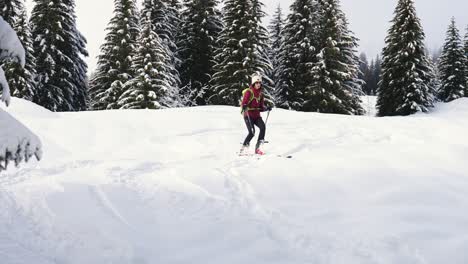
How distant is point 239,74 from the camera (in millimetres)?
30547

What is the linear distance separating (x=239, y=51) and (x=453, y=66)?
28065mm

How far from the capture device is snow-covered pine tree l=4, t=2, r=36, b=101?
93.5 feet

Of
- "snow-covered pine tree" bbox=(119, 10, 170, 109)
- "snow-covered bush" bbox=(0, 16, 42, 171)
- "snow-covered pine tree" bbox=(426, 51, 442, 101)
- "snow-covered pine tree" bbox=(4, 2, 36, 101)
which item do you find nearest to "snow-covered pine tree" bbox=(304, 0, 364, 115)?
"snow-covered pine tree" bbox=(426, 51, 442, 101)

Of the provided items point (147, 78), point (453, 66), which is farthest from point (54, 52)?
point (453, 66)

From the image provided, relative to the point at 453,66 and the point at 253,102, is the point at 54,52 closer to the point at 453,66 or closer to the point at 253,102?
the point at 253,102

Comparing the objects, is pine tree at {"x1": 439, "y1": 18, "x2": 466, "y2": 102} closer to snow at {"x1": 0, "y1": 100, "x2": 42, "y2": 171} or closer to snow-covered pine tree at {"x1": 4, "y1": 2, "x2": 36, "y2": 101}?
snow-covered pine tree at {"x1": 4, "y1": 2, "x2": 36, "y2": 101}

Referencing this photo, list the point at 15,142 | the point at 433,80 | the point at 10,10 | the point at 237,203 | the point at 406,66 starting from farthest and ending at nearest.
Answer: the point at 433,80 → the point at 406,66 → the point at 10,10 → the point at 237,203 → the point at 15,142

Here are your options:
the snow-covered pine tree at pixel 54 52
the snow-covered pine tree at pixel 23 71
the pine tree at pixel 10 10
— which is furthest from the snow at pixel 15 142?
the pine tree at pixel 10 10

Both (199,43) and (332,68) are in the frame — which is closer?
(332,68)

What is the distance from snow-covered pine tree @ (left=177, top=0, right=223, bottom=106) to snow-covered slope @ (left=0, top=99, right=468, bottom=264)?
24.7 metres

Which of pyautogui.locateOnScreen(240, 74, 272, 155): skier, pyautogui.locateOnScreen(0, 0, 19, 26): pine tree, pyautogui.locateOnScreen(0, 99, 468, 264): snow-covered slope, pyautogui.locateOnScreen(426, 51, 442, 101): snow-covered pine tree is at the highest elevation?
pyautogui.locateOnScreen(0, 0, 19, 26): pine tree

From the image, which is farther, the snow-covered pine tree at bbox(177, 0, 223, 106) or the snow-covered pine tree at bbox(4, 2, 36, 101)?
the snow-covered pine tree at bbox(177, 0, 223, 106)

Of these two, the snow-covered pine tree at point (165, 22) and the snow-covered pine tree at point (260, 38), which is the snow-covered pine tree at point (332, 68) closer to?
the snow-covered pine tree at point (260, 38)

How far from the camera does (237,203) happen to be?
6.91 meters
